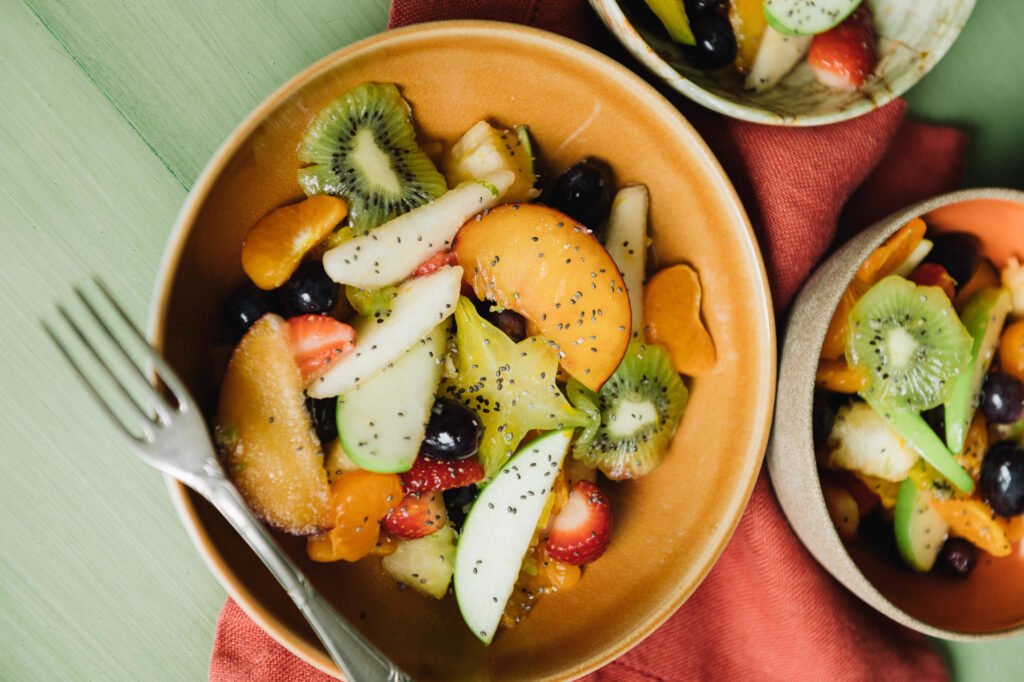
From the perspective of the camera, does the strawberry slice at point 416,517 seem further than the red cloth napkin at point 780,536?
No

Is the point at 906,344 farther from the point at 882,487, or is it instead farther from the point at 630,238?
the point at 630,238

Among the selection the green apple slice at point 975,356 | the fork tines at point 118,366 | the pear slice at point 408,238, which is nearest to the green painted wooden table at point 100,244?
the fork tines at point 118,366

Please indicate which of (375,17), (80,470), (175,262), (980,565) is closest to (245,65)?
(375,17)

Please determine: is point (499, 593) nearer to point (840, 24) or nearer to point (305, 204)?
point (305, 204)

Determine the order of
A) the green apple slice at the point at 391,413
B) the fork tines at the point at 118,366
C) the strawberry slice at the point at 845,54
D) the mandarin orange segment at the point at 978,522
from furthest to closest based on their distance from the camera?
the mandarin orange segment at the point at 978,522
the strawberry slice at the point at 845,54
the green apple slice at the point at 391,413
the fork tines at the point at 118,366

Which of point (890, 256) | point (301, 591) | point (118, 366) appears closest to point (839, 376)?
point (890, 256)

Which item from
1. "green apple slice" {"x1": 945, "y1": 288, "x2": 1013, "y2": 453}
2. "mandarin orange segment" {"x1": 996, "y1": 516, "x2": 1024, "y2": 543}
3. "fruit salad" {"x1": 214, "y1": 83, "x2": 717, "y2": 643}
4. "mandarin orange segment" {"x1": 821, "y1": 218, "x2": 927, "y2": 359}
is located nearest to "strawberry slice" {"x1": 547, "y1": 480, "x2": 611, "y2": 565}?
"fruit salad" {"x1": 214, "y1": 83, "x2": 717, "y2": 643}

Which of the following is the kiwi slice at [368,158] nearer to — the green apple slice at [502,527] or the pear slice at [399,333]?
the pear slice at [399,333]

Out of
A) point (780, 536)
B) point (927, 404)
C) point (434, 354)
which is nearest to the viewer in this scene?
→ point (434, 354)
